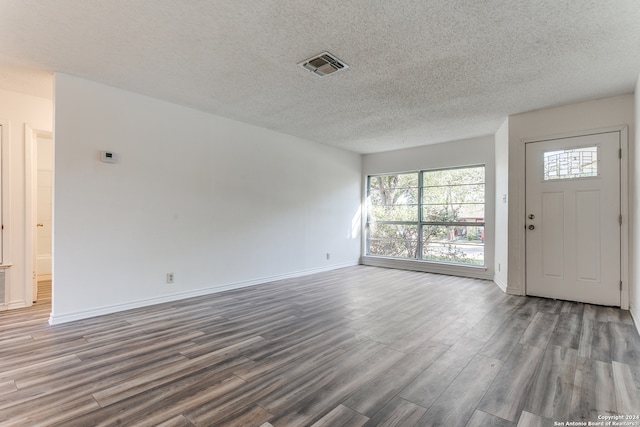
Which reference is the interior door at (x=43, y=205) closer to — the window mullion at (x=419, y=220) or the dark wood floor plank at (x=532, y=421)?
the window mullion at (x=419, y=220)

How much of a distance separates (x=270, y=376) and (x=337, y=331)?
99cm

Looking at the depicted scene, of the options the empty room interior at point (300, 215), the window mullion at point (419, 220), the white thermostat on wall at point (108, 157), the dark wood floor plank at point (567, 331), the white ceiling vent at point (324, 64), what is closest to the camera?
the empty room interior at point (300, 215)

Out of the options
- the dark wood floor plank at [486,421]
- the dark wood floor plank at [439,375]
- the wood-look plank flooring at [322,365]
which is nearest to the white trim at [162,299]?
the wood-look plank flooring at [322,365]

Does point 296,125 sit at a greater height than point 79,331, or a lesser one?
greater

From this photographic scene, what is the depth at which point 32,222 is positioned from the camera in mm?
3955

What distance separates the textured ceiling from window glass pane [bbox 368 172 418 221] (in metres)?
2.54

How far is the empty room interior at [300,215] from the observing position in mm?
2031

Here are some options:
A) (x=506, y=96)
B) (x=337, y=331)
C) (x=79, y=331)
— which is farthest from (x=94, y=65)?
(x=506, y=96)

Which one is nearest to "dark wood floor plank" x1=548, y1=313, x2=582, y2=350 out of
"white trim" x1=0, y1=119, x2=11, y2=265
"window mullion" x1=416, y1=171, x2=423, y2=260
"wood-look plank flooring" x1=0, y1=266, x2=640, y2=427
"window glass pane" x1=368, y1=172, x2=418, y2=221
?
"wood-look plank flooring" x1=0, y1=266, x2=640, y2=427

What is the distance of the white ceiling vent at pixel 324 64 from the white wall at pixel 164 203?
6.67ft

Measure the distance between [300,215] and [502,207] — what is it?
3312 mm

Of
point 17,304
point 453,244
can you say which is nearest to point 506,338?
point 453,244

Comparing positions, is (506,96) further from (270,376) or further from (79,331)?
(79,331)

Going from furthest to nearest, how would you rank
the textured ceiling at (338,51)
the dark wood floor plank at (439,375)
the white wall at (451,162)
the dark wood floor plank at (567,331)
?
1. the white wall at (451,162)
2. the dark wood floor plank at (567,331)
3. the textured ceiling at (338,51)
4. the dark wood floor plank at (439,375)
